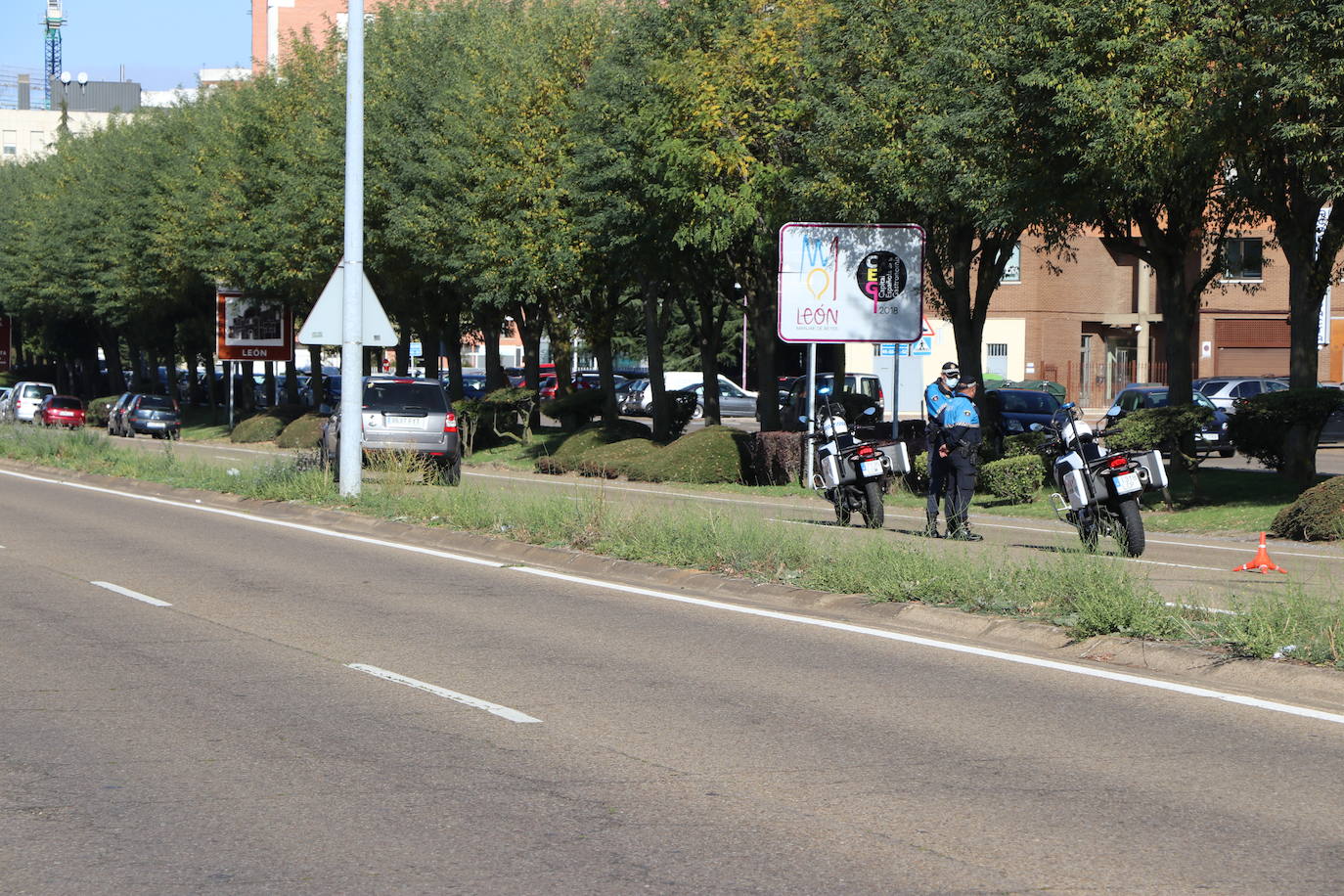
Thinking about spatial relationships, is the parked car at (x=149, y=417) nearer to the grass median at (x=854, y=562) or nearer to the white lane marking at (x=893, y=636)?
the grass median at (x=854, y=562)

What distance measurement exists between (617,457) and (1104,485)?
57.9 ft

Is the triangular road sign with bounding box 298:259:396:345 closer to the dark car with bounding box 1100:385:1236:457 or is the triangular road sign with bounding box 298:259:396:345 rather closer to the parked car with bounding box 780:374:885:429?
the dark car with bounding box 1100:385:1236:457

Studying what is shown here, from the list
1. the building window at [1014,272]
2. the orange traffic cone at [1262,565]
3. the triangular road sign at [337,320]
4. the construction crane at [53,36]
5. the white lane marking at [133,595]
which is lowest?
the white lane marking at [133,595]

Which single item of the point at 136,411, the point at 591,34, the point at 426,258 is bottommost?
the point at 136,411

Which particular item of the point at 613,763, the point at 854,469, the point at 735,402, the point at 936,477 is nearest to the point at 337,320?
the point at 854,469

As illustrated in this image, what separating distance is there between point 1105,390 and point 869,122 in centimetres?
4712

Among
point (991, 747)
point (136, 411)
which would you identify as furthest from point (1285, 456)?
point (136, 411)

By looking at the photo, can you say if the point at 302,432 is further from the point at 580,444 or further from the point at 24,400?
the point at 24,400

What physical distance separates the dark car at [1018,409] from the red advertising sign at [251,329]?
871 inches

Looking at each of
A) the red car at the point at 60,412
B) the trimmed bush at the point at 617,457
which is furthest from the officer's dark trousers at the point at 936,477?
the red car at the point at 60,412

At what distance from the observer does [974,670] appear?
9.50 m

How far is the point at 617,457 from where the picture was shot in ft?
104

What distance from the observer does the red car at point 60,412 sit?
58219mm

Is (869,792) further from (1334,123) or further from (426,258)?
(426,258)
